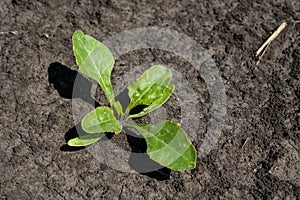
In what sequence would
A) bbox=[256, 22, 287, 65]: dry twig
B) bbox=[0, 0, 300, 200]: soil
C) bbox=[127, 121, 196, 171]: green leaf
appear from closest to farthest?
1. bbox=[127, 121, 196, 171]: green leaf
2. bbox=[0, 0, 300, 200]: soil
3. bbox=[256, 22, 287, 65]: dry twig

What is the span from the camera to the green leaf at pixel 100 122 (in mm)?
1371

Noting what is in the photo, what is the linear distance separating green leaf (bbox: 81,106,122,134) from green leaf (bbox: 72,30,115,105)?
98 millimetres

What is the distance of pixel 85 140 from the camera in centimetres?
145

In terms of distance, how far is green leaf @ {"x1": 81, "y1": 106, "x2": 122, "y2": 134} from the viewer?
54.0 inches

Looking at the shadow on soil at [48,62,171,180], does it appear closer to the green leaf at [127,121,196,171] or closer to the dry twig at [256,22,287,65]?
the green leaf at [127,121,196,171]

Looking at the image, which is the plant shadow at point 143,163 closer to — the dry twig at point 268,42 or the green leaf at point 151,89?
the green leaf at point 151,89

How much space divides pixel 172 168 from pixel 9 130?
1.79 ft

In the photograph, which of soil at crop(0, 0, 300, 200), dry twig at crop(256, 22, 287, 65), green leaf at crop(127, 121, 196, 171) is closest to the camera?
green leaf at crop(127, 121, 196, 171)

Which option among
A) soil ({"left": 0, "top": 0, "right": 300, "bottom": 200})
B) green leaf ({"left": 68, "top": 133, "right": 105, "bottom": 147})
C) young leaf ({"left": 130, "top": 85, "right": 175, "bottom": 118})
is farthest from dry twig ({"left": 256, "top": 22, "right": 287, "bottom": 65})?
green leaf ({"left": 68, "top": 133, "right": 105, "bottom": 147})

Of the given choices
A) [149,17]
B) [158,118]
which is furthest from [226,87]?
[149,17]

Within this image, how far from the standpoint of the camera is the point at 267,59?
1675 millimetres

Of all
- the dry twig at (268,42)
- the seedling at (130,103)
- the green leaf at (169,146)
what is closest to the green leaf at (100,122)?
the seedling at (130,103)

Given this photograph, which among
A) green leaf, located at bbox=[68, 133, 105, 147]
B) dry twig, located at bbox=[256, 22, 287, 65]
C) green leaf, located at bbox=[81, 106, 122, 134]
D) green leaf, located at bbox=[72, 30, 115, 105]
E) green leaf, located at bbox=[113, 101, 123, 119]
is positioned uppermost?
dry twig, located at bbox=[256, 22, 287, 65]

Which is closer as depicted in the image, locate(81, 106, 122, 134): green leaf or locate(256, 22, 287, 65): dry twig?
locate(81, 106, 122, 134): green leaf
